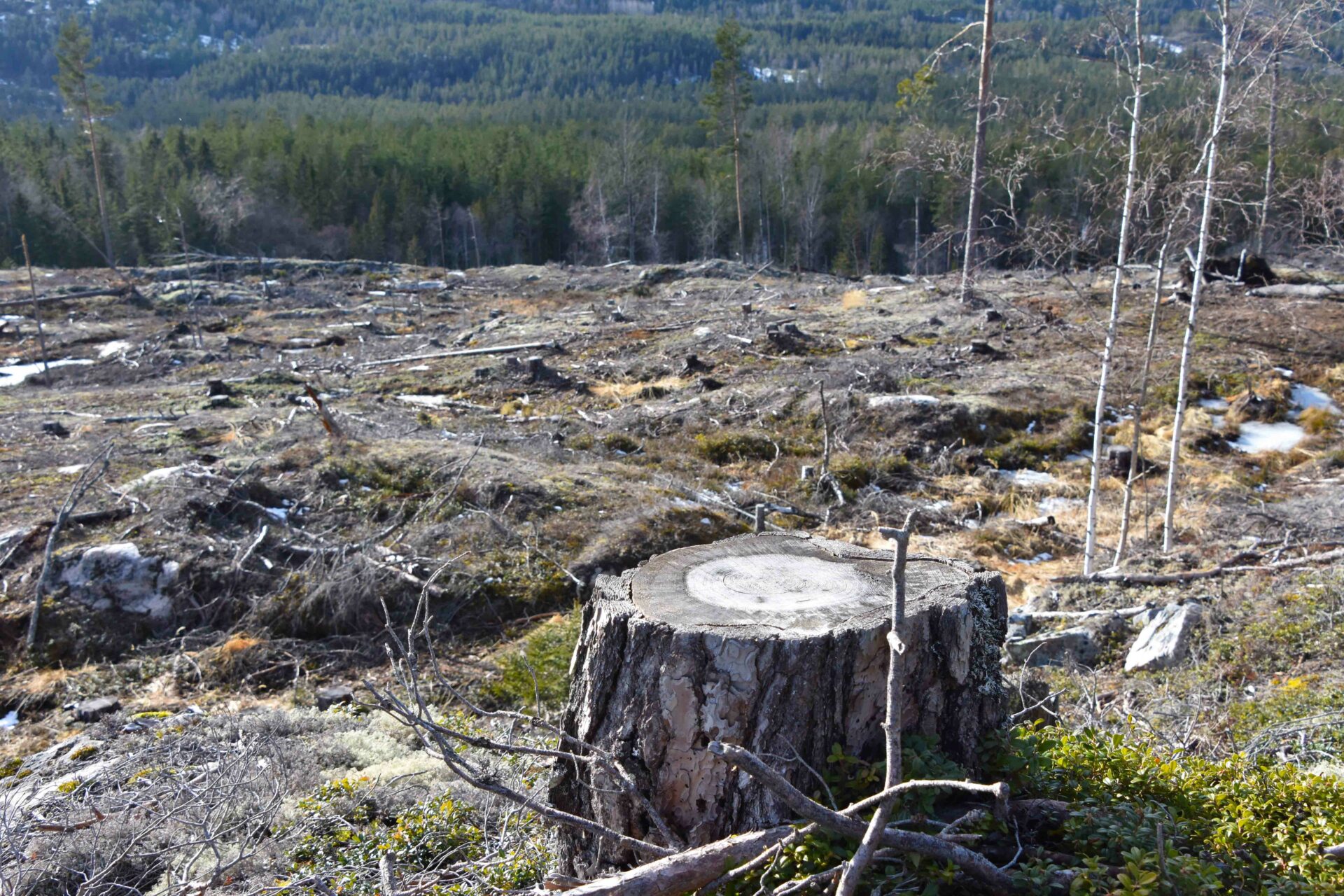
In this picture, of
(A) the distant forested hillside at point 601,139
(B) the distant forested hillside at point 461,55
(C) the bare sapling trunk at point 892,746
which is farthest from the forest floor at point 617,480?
(B) the distant forested hillside at point 461,55

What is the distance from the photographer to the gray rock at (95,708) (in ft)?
17.3

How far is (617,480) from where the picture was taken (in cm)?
916

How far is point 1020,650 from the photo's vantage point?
6.22 meters

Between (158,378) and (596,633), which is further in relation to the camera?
(158,378)

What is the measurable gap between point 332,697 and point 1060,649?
514 centimetres

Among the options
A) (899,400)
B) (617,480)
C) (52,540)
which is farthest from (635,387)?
(52,540)

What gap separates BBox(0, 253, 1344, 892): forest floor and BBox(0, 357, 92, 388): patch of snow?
0.24 meters

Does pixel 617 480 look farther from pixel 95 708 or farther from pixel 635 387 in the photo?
pixel 635 387

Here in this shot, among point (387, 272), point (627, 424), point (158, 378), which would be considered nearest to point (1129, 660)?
point (627, 424)

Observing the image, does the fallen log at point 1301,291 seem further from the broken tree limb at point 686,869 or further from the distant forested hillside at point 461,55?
the distant forested hillside at point 461,55

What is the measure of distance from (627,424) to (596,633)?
974 cm

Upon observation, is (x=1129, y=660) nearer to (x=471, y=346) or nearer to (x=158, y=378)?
(x=471, y=346)

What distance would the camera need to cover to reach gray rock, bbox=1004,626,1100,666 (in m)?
6.17

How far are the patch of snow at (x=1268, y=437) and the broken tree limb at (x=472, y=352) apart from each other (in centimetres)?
1285
